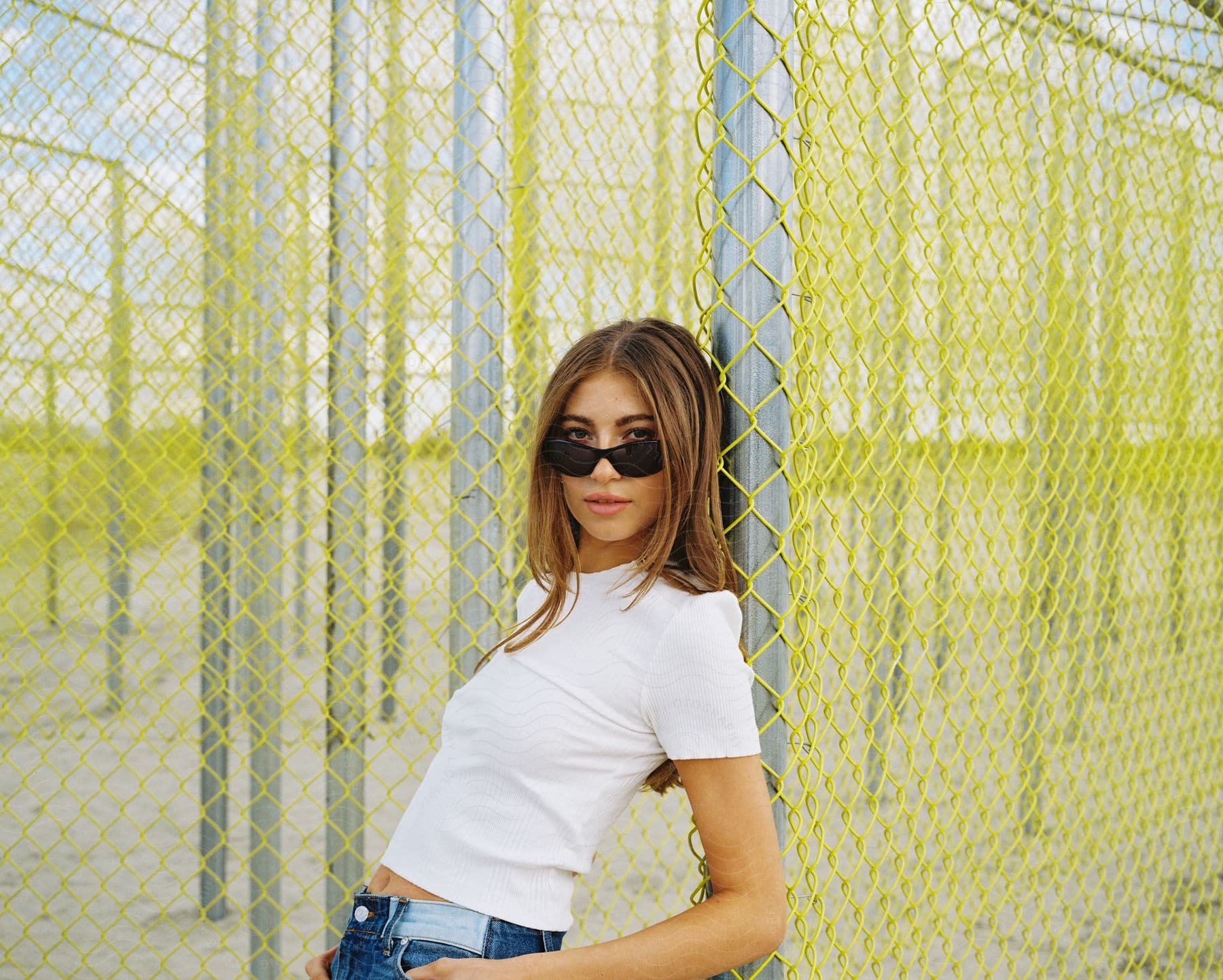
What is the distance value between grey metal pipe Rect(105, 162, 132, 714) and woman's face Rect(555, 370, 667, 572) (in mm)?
2756

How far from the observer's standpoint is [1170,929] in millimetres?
2719

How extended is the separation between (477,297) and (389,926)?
4.52ft

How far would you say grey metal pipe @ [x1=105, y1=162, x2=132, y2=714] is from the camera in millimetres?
3561

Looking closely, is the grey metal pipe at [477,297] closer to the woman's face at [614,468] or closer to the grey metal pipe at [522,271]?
the grey metal pipe at [522,271]

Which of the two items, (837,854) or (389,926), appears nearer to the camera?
(389,926)

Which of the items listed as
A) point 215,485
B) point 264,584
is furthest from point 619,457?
point 215,485

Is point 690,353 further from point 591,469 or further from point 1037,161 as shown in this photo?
point 1037,161

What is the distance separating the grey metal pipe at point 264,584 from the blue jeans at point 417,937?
1363 mm

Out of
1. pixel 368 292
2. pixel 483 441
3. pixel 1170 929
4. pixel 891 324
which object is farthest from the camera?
pixel 891 324

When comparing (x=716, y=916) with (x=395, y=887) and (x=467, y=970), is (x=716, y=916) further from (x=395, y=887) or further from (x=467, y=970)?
(x=395, y=887)

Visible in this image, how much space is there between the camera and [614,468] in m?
1.02

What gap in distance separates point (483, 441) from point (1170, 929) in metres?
2.54

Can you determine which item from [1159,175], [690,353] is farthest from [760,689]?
[1159,175]

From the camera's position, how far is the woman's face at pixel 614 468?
1.03 metres
